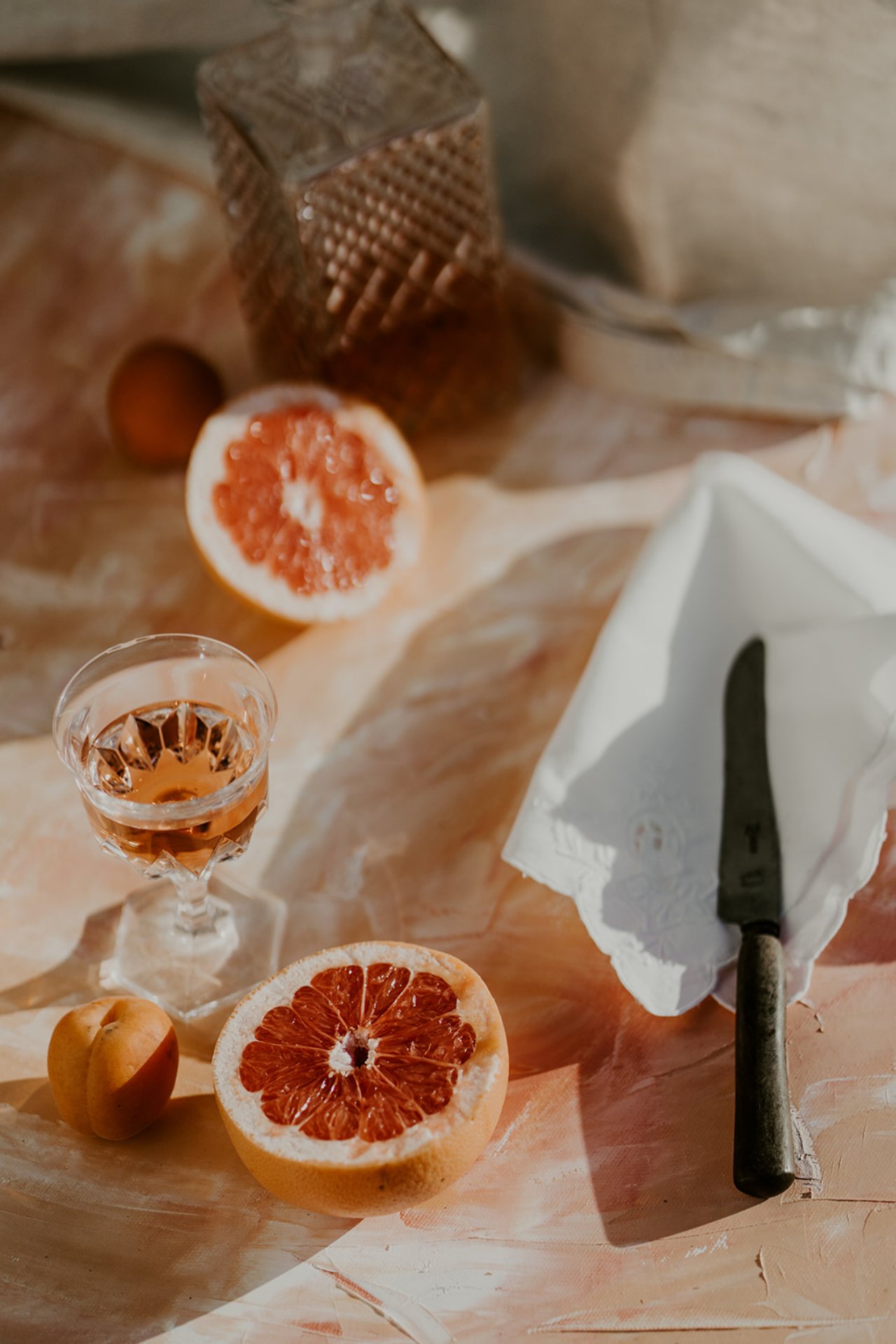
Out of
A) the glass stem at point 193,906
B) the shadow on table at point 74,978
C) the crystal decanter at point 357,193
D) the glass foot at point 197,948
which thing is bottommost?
the shadow on table at point 74,978

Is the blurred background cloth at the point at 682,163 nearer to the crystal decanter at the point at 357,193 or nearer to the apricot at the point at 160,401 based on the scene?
the crystal decanter at the point at 357,193

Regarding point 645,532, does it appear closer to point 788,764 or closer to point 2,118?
point 788,764

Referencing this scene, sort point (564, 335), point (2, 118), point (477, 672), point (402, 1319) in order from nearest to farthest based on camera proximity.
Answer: point (402, 1319)
point (477, 672)
point (564, 335)
point (2, 118)

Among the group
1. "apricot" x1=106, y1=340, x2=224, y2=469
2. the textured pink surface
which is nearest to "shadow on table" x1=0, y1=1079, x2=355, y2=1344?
the textured pink surface

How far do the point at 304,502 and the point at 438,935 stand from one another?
382 mm

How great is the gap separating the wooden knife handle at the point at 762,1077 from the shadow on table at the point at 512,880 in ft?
0.09

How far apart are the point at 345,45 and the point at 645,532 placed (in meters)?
0.48

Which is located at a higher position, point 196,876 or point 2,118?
point 2,118

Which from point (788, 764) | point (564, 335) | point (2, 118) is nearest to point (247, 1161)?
point (788, 764)

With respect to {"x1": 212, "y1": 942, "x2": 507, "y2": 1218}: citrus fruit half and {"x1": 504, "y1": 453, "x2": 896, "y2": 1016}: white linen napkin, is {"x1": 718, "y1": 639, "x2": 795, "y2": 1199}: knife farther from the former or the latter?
{"x1": 212, "y1": 942, "x2": 507, "y2": 1218}: citrus fruit half

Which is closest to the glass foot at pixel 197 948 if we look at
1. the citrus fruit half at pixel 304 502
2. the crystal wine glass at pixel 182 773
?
the crystal wine glass at pixel 182 773

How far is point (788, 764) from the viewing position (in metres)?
0.88

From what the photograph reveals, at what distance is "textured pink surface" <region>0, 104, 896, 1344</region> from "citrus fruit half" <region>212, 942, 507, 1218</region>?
A: 0.06 meters

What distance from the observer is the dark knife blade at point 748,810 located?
818 mm
